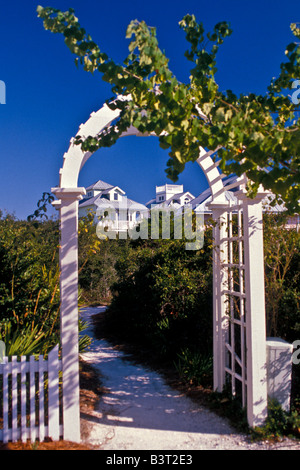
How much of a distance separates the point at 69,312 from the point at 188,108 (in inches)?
90.2

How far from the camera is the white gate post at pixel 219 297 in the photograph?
4910 millimetres

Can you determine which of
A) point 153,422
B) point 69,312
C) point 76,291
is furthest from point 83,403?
point 76,291

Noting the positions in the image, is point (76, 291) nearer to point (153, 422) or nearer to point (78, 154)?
point (78, 154)

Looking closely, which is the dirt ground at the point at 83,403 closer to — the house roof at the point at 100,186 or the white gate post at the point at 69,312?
the white gate post at the point at 69,312

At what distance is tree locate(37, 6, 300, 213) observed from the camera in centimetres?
271

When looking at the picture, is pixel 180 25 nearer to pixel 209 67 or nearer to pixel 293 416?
pixel 209 67

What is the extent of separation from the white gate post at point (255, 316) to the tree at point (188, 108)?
1.17 meters

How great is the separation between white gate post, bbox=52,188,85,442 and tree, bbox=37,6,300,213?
3.58 ft

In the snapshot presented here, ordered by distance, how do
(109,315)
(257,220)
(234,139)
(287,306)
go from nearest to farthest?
(234,139) < (257,220) < (287,306) < (109,315)

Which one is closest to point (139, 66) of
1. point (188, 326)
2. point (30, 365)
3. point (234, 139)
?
point (234, 139)

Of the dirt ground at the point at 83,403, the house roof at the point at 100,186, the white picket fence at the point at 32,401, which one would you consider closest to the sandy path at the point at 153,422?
the dirt ground at the point at 83,403

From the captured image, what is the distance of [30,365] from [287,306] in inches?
125

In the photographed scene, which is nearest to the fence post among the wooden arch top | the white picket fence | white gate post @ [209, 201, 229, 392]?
the white picket fence

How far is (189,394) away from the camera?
5.17 meters
